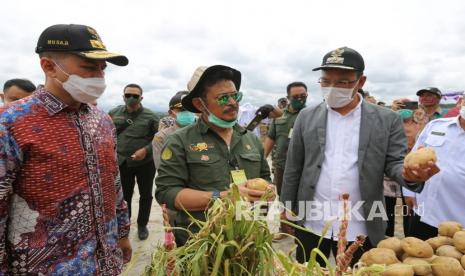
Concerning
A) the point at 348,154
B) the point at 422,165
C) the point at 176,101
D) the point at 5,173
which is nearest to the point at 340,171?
the point at 348,154

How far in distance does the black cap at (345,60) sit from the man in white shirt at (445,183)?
89 cm

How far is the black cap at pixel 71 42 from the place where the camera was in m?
1.67

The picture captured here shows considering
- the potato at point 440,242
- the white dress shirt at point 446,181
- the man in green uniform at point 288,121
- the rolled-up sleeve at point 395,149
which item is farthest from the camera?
the man in green uniform at point 288,121

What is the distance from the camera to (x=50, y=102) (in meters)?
1.65

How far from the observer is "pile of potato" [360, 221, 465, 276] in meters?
1.51

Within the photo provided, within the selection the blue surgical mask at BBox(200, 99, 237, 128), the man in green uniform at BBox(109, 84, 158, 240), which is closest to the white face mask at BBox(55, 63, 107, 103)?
the blue surgical mask at BBox(200, 99, 237, 128)

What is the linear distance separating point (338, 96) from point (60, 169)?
6.22 ft

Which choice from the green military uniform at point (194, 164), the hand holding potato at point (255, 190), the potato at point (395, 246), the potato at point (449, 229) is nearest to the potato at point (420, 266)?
the potato at point (395, 246)

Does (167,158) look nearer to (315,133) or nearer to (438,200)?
(315,133)

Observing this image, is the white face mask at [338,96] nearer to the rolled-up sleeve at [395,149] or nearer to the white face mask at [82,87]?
the rolled-up sleeve at [395,149]

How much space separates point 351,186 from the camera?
8.07 ft

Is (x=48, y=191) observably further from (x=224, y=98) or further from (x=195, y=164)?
(x=224, y=98)

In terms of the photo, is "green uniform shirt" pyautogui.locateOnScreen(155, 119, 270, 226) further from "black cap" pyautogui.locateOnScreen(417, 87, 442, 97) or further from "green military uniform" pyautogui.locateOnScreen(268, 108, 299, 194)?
"black cap" pyautogui.locateOnScreen(417, 87, 442, 97)

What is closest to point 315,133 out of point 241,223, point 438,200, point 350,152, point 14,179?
point 350,152
